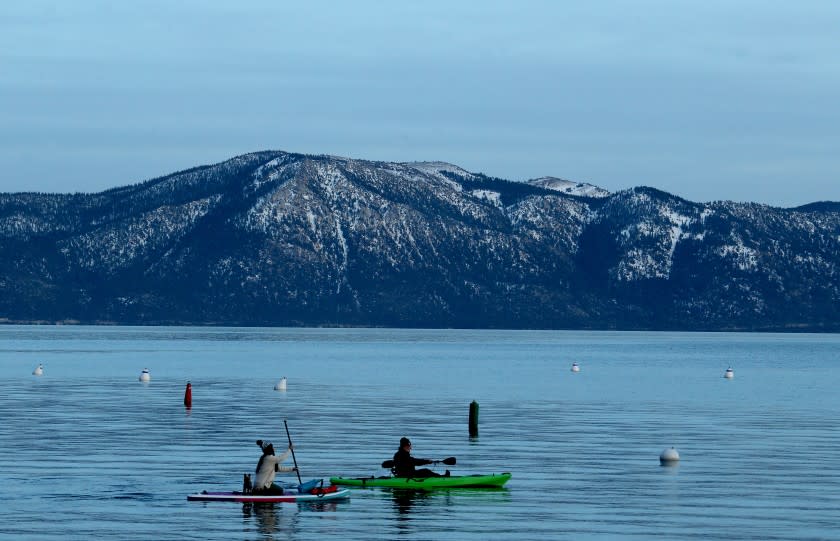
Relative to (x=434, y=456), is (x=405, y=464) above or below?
above

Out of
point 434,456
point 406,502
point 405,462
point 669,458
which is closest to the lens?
point 406,502

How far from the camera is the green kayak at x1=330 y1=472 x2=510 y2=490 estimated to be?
51.4m

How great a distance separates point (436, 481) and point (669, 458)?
39.4ft

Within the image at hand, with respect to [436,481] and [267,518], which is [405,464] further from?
[267,518]

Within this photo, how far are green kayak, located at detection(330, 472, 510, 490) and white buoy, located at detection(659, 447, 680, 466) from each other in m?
10.0

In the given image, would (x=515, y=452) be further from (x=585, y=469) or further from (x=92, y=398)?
(x=92, y=398)

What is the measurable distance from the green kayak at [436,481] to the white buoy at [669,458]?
1000 cm

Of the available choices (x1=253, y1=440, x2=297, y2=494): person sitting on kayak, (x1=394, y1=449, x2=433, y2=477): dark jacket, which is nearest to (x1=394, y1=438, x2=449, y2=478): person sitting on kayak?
(x1=394, y1=449, x2=433, y2=477): dark jacket

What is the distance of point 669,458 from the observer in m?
59.9

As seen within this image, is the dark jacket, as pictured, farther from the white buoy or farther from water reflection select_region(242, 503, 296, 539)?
the white buoy

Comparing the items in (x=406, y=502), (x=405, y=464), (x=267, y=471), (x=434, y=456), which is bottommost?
(x=406, y=502)

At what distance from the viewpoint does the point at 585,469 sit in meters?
57.7

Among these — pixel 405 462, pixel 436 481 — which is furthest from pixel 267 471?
pixel 436 481

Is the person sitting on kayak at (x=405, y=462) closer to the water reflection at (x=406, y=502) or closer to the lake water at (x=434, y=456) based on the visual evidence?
the water reflection at (x=406, y=502)
